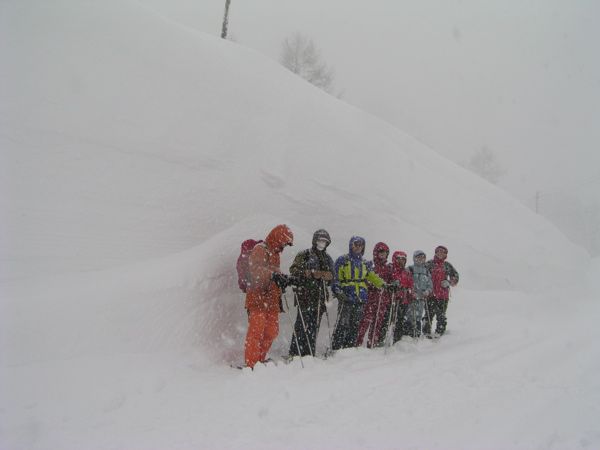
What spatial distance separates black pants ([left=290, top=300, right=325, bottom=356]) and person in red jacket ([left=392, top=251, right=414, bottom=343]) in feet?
6.82

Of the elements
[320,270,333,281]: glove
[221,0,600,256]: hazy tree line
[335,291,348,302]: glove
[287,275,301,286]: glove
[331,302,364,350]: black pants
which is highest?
[221,0,600,256]: hazy tree line

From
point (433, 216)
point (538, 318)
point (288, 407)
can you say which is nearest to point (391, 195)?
point (433, 216)

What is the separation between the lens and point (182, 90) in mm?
7754

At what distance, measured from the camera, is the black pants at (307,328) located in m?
5.99

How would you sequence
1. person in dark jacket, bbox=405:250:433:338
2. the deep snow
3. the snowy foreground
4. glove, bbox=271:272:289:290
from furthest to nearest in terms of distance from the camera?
person in dark jacket, bbox=405:250:433:338 < glove, bbox=271:272:289:290 < the deep snow < the snowy foreground

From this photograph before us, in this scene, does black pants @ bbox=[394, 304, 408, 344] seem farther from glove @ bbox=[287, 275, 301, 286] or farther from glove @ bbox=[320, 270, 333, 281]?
glove @ bbox=[287, 275, 301, 286]

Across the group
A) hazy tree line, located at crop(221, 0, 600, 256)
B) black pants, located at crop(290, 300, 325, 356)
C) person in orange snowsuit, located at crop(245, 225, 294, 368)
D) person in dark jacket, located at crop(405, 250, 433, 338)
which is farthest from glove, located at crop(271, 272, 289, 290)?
hazy tree line, located at crop(221, 0, 600, 256)

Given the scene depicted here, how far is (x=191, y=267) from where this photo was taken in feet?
20.4

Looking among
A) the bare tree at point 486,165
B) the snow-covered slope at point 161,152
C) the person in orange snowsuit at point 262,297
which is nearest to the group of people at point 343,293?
the person in orange snowsuit at point 262,297

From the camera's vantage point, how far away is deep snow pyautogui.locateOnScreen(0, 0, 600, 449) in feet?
11.9

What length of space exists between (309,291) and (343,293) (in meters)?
0.62

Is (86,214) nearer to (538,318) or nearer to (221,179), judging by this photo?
(221,179)

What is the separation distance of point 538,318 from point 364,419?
25.5 ft

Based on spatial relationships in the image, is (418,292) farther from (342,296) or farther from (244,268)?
(244,268)
